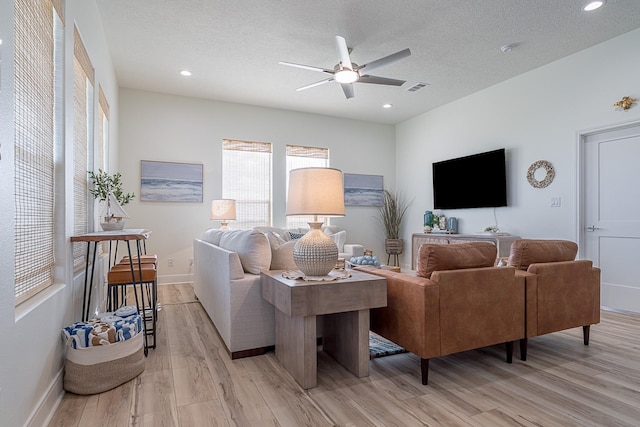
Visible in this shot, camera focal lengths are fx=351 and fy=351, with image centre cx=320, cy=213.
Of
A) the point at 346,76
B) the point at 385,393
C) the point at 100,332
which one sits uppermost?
the point at 346,76

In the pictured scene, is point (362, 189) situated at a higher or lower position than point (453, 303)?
higher

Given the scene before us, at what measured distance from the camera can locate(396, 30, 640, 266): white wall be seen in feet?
12.3

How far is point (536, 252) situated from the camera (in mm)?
2506

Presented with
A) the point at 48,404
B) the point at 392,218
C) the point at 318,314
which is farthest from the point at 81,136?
the point at 392,218

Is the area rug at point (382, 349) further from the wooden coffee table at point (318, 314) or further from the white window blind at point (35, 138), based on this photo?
the white window blind at point (35, 138)

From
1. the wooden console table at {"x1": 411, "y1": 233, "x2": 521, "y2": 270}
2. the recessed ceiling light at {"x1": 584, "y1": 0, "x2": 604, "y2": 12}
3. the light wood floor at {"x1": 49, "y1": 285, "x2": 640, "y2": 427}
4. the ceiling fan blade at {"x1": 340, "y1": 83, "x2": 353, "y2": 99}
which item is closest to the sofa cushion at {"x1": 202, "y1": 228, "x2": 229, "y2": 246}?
the light wood floor at {"x1": 49, "y1": 285, "x2": 640, "y2": 427}

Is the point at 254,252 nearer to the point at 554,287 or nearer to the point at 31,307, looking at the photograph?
the point at 31,307

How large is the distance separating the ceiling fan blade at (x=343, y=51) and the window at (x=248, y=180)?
9.29ft

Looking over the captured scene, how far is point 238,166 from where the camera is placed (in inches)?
232

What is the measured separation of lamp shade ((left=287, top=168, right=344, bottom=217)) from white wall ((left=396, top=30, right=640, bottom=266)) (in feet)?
11.1

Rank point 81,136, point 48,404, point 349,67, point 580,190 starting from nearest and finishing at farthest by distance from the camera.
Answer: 1. point 48,404
2. point 81,136
3. point 349,67
4. point 580,190

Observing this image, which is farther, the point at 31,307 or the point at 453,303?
the point at 453,303

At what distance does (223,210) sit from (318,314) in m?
3.58

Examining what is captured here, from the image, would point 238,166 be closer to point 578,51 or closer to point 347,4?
point 347,4
